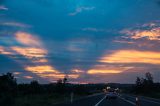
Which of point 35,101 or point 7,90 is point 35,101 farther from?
point 7,90

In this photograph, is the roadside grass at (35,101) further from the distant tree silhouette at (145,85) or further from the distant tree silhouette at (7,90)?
the distant tree silhouette at (145,85)

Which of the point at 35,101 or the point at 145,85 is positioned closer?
the point at 35,101

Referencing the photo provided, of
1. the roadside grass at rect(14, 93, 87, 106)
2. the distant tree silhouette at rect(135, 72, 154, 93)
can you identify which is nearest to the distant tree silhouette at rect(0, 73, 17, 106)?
the roadside grass at rect(14, 93, 87, 106)

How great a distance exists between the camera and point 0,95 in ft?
129

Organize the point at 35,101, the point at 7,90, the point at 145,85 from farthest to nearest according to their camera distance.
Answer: the point at 145,85 < the point at 35,101 < the point at 7,90

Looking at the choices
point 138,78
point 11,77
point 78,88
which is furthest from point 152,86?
point 11,77

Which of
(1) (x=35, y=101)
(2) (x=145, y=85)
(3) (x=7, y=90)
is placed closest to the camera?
(3) (x=7, y=90)

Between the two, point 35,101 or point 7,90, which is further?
point 35,101

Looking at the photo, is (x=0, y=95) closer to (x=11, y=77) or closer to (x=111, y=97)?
(x=11, y=77)

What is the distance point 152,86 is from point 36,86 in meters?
69.0

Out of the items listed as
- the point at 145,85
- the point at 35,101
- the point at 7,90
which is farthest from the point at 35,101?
the point at 145,85

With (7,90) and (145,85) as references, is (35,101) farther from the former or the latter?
(145,85)

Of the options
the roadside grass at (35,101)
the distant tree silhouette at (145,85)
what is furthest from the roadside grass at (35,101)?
the distant tree silhouette at (145,85)

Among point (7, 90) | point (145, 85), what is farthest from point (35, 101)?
point (145, 85)
